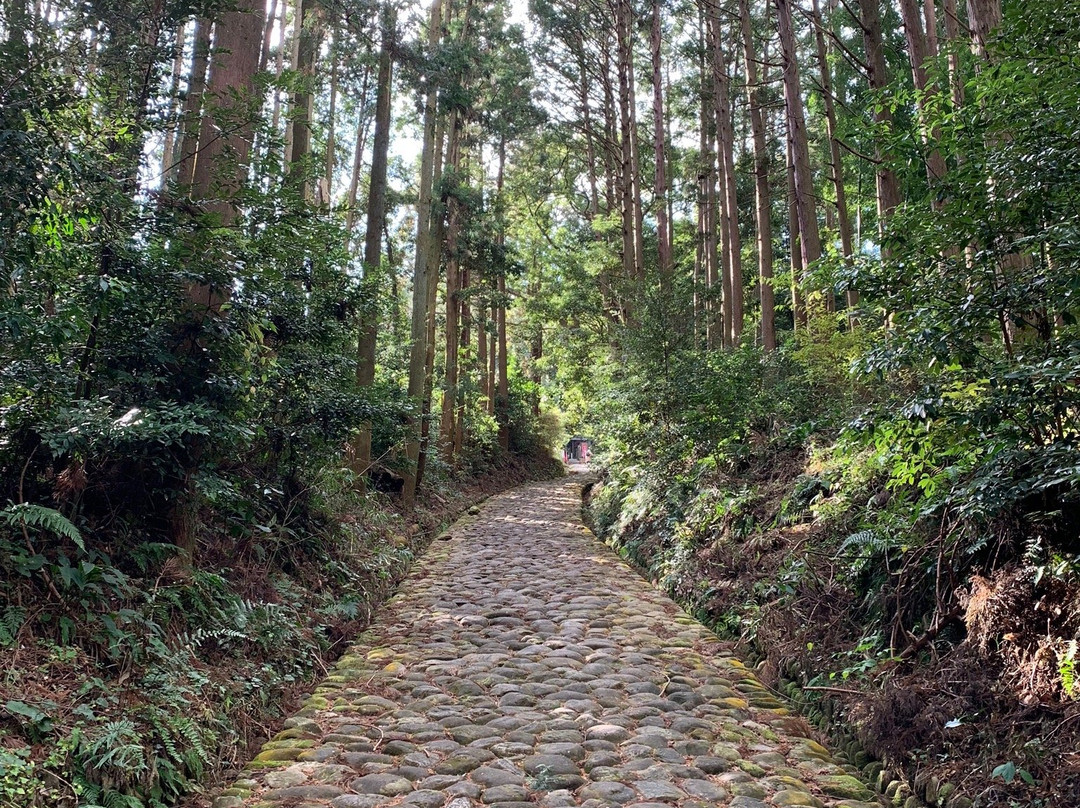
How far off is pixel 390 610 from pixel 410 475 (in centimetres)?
591

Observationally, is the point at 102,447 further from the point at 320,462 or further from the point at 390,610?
the point at 390,610

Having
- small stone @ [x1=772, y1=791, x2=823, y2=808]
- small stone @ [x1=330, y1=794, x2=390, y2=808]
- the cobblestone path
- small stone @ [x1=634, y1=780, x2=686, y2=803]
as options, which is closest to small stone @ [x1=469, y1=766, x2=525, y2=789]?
the cobblestone path

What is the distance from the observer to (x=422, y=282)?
14.5m

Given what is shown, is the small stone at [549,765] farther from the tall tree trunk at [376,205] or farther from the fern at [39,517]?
the tall tree trunk at [376,205]

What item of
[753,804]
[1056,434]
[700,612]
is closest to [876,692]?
[753,804]

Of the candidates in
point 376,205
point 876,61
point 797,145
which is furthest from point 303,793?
point 797,145

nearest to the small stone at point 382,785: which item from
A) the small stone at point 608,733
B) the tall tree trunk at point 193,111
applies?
the small stone at point 608,733

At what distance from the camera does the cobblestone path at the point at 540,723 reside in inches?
141

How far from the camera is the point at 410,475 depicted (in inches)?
523

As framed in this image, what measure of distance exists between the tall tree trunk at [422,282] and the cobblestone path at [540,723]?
18.9 feet

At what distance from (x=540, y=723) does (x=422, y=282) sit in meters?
11.3

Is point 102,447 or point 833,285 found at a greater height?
point 833,285

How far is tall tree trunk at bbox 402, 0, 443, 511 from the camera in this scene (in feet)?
43.9

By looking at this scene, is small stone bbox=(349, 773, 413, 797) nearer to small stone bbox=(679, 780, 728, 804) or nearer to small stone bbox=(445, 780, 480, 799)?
small stone bbox=(445, 780, 480, 799)
